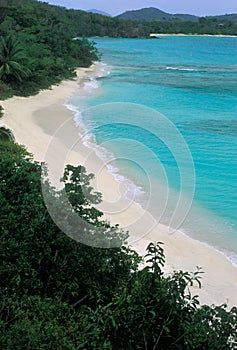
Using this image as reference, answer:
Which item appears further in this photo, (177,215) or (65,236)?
(177,215)

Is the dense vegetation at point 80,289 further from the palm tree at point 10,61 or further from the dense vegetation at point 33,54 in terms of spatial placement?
the palm tree at point 10,61

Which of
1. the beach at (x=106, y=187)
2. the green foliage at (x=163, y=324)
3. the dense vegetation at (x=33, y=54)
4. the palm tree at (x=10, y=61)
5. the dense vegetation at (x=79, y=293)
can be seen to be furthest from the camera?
the dense vegetation at (x=33, y=54)

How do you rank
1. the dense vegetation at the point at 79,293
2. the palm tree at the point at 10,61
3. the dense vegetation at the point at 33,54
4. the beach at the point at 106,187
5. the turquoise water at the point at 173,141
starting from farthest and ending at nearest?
the dense vegetation at the point at 33,54 → the palm tree at the point at 10,61 → the turquoise water at the point at 173,141 → the beach at the point at 106,187 → the dense vegetation at the point at 79,293

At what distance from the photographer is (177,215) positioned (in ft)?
39.3

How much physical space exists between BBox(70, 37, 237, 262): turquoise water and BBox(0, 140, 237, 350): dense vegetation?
4522 millimetres

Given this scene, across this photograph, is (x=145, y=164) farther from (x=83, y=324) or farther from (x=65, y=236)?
(x=83, y=324)

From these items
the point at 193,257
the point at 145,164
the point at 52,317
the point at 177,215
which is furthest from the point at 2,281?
the point at 145,164

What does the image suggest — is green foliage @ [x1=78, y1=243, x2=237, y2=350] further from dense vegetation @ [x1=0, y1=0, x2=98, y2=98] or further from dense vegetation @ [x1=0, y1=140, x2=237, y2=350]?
dense vegetation @ [x1=0, y1=0, x2=98, y2=98]

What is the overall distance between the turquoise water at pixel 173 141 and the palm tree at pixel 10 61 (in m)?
3.57

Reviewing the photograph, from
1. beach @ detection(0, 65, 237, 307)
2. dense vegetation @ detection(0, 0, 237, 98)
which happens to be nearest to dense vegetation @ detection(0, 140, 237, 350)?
beach @ detection(0, 65, 237, 307)

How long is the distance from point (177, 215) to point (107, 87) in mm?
21635

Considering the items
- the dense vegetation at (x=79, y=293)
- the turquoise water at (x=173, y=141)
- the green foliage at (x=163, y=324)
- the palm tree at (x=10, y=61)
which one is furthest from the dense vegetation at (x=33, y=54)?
the green foliage at (x=163, y=324)

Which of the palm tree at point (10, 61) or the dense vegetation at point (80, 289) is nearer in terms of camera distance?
the dense vegetation at point (80, 289)

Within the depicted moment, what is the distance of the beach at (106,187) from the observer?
906 cm
